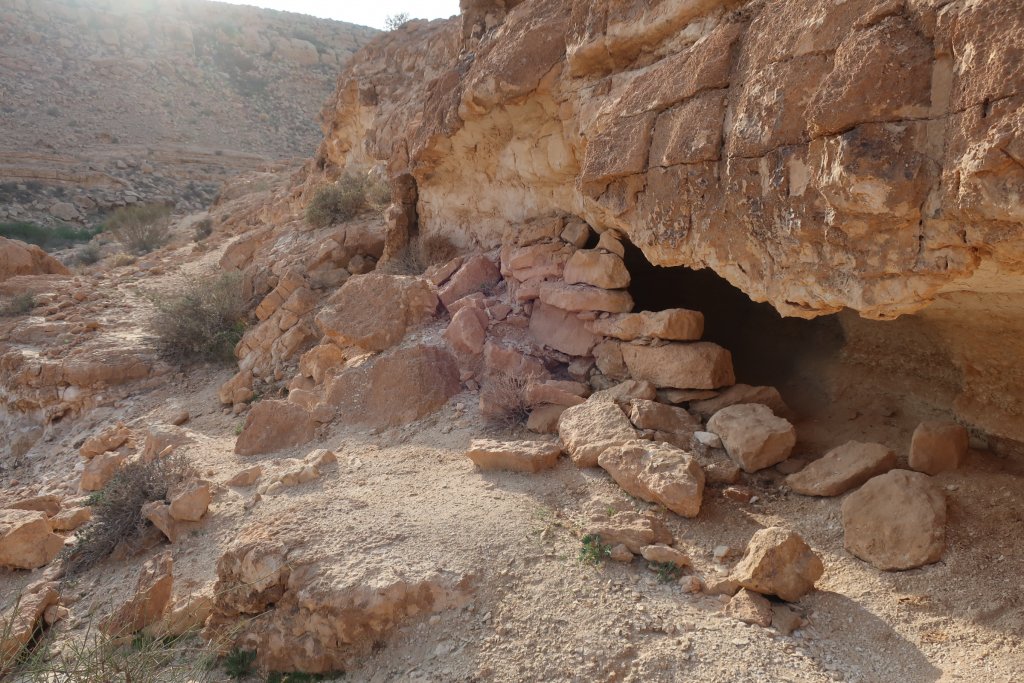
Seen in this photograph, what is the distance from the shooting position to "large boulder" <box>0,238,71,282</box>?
11492 millimetres

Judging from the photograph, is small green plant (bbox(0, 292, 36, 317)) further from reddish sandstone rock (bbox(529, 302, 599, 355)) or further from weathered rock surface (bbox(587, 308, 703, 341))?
weathered rock surface (bbox(587, 308, 703, 341))

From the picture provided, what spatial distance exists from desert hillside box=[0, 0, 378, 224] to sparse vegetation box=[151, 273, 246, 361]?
13.1 m

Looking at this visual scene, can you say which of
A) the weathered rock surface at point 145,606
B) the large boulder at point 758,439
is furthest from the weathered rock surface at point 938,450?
the weathered rock surface at point 145,606

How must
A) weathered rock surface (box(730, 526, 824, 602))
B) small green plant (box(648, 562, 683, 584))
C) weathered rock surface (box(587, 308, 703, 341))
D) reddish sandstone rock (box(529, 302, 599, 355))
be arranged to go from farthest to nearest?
reddish sandstone rock (box(529, 302, 599, 355))
weathered rock surface (box(587, 308, 703, 341))
small green plant (box(648, 562, 683, 584))
weathered rock surface (box(730, 526, 824, 602))

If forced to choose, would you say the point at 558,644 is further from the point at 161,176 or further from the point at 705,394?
the point at 161,176

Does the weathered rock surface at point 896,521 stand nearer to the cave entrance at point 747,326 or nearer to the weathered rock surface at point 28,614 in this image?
the cave entrance at point 747,326

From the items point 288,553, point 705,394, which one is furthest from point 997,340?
point 288,553

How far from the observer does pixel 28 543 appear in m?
4.84

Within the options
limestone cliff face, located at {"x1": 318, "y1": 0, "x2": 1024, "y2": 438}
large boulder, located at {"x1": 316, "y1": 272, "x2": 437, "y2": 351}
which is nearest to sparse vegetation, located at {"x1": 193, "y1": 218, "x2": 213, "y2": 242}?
large boulder, located at {"x1": 316, "y1": 272, "x2": 437, "y2": 351}

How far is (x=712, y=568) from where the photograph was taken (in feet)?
11.1

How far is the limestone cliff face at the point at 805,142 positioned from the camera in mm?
2615

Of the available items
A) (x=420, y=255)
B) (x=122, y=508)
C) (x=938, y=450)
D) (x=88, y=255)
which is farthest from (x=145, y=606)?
(x=88, y=255)

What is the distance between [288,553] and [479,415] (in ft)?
6.38

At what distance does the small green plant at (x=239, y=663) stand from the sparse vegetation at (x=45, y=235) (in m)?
16.4
